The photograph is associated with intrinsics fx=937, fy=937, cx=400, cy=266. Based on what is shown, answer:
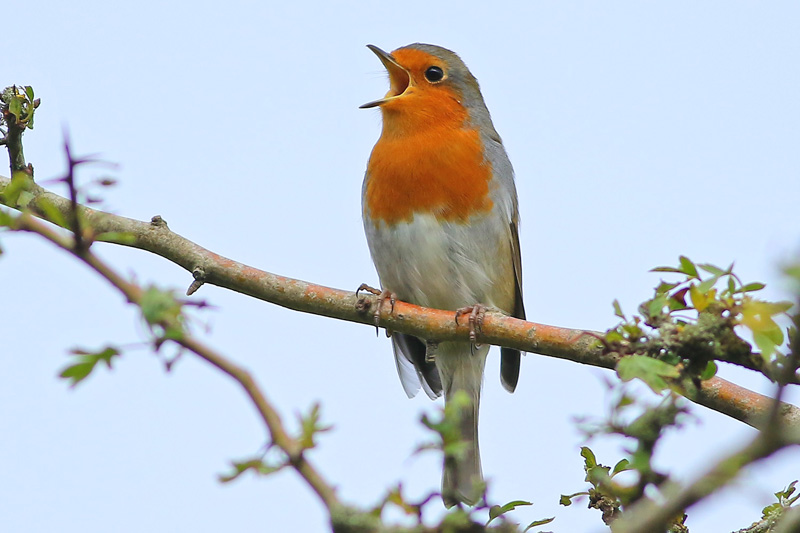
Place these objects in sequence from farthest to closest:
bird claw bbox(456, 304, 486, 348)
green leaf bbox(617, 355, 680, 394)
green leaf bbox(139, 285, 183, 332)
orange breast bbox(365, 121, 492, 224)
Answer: orange breast bbox(365, 121, 492, 224) → bird claw bbox(456, 304, 486, 348) → green leaf bbox(617, 355, 680, 394) → green leaf bbox(139, 285, 183, 332)

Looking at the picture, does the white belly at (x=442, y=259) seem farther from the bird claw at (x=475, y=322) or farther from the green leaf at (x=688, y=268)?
the green leaf at (x=688, y=268)

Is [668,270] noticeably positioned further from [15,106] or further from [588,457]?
[15,106]

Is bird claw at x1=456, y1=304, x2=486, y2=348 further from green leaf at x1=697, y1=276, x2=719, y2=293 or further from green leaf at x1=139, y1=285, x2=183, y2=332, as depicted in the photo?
green leaf at x1=139, y1=285, x2=183, y2=332

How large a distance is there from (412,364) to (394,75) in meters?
2.41

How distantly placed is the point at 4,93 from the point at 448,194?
308 cm

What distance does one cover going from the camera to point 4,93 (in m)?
5.04

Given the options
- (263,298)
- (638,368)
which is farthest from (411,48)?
(638,368)

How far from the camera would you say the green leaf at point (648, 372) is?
2287 millimetres

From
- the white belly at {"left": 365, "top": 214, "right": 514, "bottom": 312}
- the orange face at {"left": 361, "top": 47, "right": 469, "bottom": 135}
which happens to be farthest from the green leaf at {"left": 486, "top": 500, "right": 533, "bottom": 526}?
the orange face at {"left": 361, "top": 47, "right": 469, "bottom": 135}

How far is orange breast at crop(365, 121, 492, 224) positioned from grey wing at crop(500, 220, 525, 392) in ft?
2.17

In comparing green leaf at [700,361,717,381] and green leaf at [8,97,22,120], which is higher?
green leaf at [8,97,22,120]

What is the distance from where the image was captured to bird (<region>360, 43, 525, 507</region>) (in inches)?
269

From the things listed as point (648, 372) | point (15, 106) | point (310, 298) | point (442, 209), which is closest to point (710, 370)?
point (648, 372)

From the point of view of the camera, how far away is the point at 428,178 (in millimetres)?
6809
